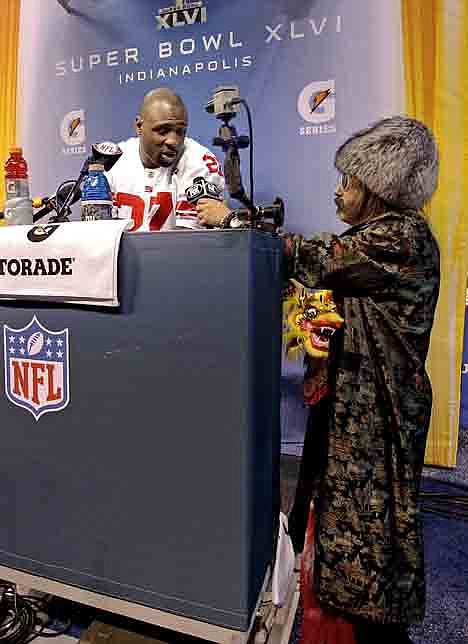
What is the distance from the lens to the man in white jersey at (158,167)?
5.17 feet

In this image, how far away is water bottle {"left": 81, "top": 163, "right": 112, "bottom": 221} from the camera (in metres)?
1.16

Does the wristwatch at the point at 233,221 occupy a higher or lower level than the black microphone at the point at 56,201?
lower

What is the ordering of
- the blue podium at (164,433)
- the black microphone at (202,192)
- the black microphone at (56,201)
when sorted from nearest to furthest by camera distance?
the blue podium at (164,433)
the black microphone at (202,192)
the black microphone at (56,201)

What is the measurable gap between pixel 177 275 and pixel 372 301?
1.96 ft

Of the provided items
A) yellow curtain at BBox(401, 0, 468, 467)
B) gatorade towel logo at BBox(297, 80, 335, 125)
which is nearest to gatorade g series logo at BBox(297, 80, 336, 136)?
gatorade towel logo at BBox(297, 80, 335, 125)

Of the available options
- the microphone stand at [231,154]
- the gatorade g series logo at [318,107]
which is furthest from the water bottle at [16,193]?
the gatorade g series logo at [318,107]

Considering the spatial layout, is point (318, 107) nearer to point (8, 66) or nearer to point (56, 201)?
point (56, 201)

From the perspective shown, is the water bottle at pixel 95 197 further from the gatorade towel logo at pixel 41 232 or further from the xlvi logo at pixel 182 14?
the xlvi logo at pixel 182 14

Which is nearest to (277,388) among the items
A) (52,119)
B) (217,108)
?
(217,108)

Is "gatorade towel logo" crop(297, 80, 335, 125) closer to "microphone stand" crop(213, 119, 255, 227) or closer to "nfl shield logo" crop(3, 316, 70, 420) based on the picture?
"microphone stand" crop(213, 119, 255, 227)

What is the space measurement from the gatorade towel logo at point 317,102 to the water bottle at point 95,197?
1.78 metres

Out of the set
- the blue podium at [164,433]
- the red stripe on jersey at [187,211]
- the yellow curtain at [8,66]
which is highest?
the yellow curtain at [8,66]

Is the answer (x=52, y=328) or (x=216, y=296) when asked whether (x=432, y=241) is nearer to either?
(x=216, y=296)

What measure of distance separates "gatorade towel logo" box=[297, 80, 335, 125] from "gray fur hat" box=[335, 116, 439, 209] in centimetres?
137
